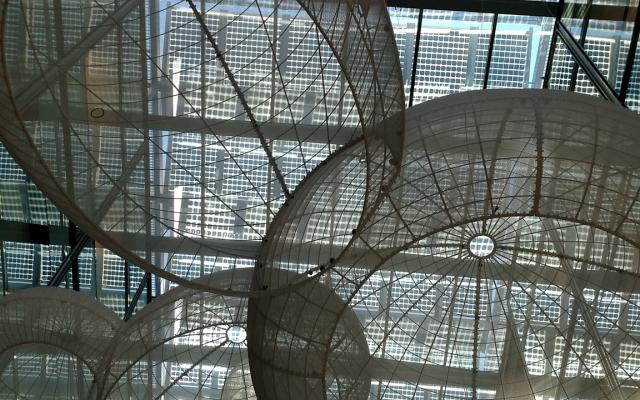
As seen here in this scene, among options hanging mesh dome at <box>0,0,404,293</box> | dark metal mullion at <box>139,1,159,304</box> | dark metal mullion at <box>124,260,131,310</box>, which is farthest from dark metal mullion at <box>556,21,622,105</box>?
dark metal mullion at <box>124,260,131,310</box>

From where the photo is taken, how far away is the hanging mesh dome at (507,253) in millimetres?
4895

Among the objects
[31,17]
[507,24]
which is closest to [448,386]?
[31,17]

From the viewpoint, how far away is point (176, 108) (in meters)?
6.24

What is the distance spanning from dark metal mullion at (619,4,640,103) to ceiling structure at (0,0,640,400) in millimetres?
23

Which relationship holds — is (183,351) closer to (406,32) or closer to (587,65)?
(406,32)

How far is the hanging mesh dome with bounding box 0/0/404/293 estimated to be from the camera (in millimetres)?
4320

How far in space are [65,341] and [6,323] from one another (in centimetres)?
45

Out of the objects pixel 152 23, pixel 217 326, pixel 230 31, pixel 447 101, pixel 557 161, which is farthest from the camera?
pixel 217 326

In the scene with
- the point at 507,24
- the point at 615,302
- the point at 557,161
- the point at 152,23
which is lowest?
the point at 615,302

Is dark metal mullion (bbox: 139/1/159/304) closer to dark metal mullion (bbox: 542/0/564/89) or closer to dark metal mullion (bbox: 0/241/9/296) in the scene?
dark metal mullion (bbox: 0/241/9/296)

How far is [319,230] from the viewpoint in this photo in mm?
5383

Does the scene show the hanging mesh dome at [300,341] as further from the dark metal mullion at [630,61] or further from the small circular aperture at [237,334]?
the dark metal mullion at [630,61]

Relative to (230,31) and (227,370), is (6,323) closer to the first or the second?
(227,370)

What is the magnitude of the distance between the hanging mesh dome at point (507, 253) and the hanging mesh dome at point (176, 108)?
1.54 ft
